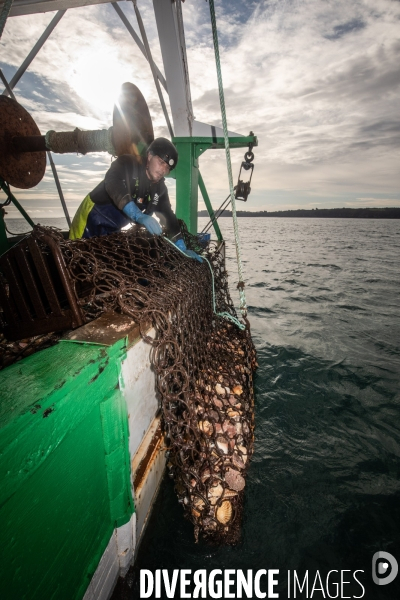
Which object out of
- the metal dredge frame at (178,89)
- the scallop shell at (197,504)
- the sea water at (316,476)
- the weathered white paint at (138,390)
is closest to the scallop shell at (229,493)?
the scallop shell at (197,504)

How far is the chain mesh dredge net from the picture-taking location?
1.76 m

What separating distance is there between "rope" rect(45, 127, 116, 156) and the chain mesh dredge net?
165cm

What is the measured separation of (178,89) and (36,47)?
2619mm

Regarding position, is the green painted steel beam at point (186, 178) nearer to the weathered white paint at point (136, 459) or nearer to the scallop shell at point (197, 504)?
the weathered white paint at point (136, 459)

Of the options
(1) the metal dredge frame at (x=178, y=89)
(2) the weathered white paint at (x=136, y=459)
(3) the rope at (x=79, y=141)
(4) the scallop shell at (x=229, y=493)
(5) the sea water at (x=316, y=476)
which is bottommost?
(5) the sea water at (x=316, y=476)

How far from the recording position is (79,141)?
3734 millimetres

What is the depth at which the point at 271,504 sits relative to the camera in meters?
2.53

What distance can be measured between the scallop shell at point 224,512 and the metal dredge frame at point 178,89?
4.72 meters

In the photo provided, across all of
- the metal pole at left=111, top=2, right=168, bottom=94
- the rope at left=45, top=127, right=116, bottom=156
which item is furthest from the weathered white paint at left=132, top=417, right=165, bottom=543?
the metal pole at left=111, top=2, right=168, bottom=94

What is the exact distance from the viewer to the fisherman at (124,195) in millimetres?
3518

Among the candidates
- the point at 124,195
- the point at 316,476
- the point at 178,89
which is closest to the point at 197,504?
the point at 316,476

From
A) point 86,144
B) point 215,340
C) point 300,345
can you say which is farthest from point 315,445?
point 86,144

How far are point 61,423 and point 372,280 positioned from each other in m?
14.1

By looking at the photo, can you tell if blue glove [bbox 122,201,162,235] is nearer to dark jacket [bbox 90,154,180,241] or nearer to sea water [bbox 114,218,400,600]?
dark jacket [bbox 90,154,180,241]
